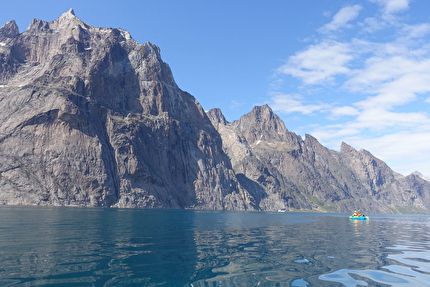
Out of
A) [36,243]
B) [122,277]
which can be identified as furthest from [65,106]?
[122,277]

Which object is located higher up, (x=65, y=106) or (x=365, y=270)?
(x=65, y=106)

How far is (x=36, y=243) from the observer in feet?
89.9

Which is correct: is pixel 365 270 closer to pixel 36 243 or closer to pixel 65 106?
pixel 36 243

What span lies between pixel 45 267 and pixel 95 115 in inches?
7029

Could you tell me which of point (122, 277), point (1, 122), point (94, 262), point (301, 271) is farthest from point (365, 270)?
point (1, 122)

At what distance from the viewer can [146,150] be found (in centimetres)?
19562

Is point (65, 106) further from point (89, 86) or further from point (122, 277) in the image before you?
point (122, 277)

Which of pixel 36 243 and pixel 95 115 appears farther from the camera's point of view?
pixel 95 115

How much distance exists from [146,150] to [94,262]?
178577 millimetres

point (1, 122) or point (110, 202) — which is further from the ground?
point (1, 122)

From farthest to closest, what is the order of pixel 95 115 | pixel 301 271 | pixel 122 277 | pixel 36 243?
pixel 95 115
pixel 36 243
pixel 301 271
pixel 122 277

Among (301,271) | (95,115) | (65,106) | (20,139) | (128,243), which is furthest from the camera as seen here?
(95,115)

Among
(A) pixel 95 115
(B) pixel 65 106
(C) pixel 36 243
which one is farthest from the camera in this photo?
(A) pixel 95 115

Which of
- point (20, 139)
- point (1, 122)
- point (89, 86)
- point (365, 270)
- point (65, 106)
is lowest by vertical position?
point (365, 270)
